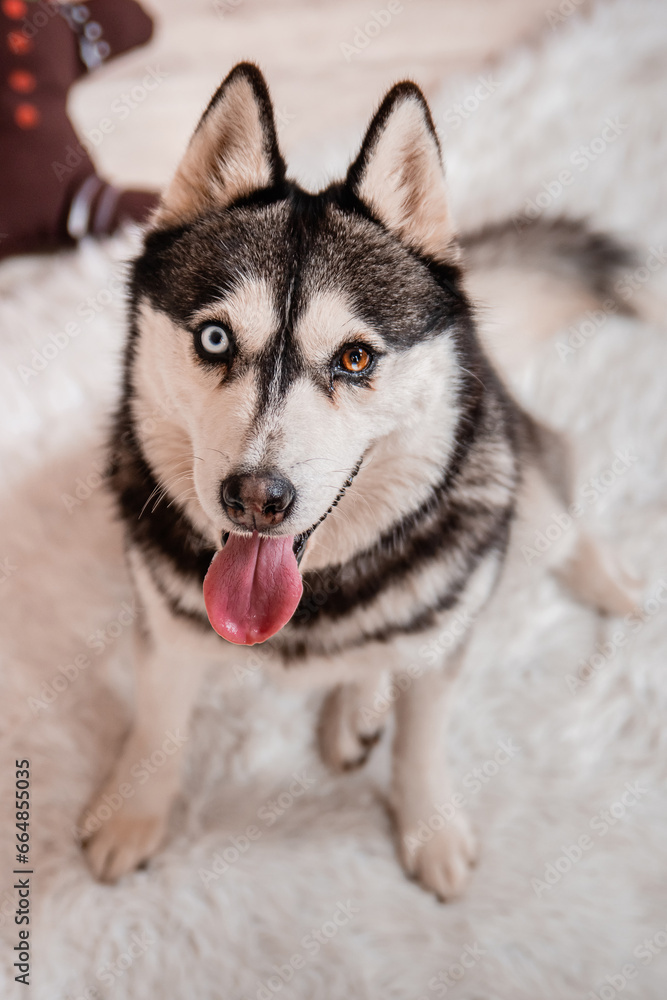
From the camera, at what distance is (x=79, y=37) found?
2.17 meters

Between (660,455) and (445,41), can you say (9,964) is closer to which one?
(660,455)

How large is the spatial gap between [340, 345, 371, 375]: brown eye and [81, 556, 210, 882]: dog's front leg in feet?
1.88

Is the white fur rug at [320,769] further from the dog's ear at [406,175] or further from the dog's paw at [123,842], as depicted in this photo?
the dog's ear at [406,175]

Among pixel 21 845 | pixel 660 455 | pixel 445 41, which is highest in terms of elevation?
pixel 445 41

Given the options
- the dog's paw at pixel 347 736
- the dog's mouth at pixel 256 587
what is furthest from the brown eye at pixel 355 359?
the dog's paw at pixel 347 736

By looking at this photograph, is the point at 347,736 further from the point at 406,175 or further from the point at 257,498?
the point at 406,175

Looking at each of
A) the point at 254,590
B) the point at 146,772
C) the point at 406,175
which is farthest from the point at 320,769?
the point at 406,175

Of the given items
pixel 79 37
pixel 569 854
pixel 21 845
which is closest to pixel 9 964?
pixel 21 845

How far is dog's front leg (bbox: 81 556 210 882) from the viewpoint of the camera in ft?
4.06

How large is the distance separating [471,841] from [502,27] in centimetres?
A: 272

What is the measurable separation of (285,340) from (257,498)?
0.21 meters

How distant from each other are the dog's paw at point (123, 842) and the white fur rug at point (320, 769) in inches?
0.9

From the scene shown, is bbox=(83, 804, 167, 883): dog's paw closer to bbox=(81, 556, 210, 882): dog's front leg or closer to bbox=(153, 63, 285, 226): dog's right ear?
bbox=(81, 556, 210, 882): dog's front leg

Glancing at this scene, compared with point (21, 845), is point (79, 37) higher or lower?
higher
